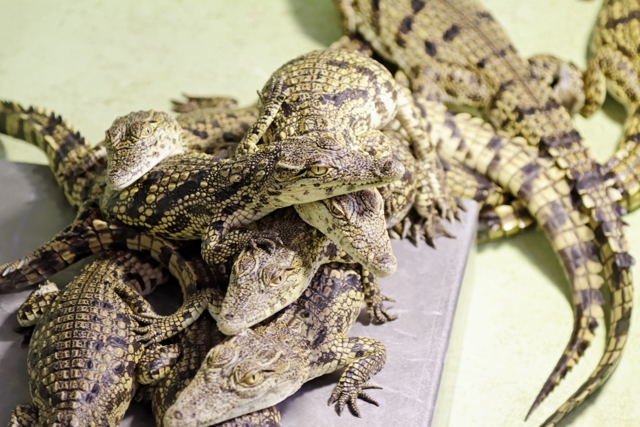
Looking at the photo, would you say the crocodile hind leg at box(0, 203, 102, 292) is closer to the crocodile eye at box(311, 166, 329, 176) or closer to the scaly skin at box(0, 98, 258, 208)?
the scaly skin at box(0, 98, 258, 208)

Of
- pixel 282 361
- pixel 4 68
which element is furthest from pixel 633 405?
pixel 4 68

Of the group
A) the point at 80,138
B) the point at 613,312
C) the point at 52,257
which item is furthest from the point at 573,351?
the point at 80,138

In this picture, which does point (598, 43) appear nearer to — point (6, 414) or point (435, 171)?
point (435, 171)

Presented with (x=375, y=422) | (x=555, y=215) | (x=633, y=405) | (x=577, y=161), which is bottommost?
(x=633, y=405)

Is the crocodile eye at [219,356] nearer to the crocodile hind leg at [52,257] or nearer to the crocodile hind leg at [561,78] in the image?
the crocodile hind leg at [52,257]

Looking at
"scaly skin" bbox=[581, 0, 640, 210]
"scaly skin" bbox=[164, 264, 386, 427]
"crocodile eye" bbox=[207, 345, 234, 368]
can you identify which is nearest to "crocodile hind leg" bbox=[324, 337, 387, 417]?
"scaly skin" bbox=[164, 264, 386, 427]

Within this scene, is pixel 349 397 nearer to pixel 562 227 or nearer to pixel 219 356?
pixel 219 356

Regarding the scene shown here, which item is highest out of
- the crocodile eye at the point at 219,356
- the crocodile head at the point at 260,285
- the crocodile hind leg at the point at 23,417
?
the crocodile head at the point at 260,285

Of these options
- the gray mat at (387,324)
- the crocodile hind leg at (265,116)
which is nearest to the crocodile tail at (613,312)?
the gray mat at (387,324)
